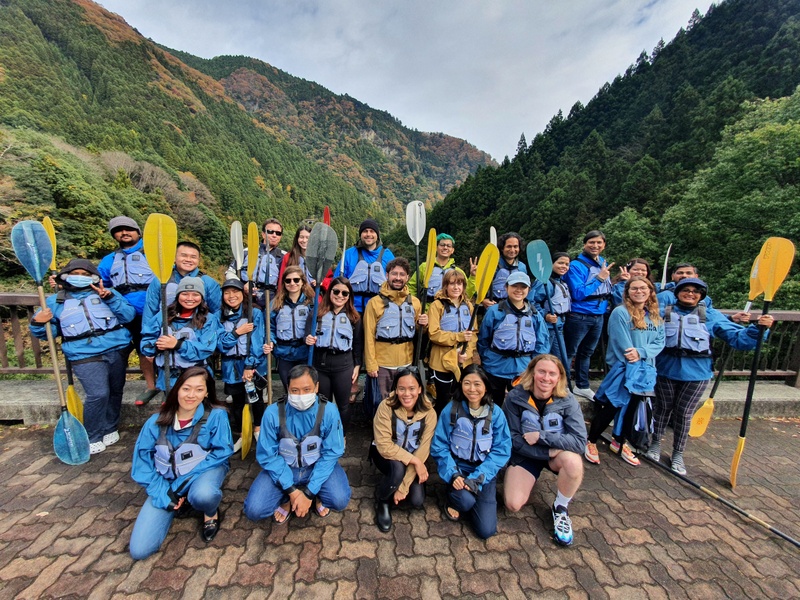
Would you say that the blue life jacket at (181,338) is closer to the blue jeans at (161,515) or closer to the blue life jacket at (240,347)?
the blue life jacket at (240,347)

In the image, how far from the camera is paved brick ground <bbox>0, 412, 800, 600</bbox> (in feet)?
7.45

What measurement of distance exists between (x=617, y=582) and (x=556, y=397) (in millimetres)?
1300

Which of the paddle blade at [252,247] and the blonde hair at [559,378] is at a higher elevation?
the paddle blade at [252,247]

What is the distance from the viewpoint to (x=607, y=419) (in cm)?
375

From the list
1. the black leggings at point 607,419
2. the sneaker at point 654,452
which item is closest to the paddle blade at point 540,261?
the black leggings at point 607,419

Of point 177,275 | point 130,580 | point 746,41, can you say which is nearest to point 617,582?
point 130,580

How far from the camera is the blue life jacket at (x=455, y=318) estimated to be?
11.7 feet

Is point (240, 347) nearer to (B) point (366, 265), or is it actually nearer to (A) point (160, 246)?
(A) point (160, 246)

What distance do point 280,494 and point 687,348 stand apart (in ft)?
13.7

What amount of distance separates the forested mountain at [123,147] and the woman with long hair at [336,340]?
1972 centimetres

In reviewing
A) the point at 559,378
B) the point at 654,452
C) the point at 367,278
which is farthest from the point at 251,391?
the point at 654,452

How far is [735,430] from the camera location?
4.48 meters

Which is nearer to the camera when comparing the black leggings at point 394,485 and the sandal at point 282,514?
the sandal at point 282,514

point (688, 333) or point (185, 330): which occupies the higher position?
point (688, 333)
